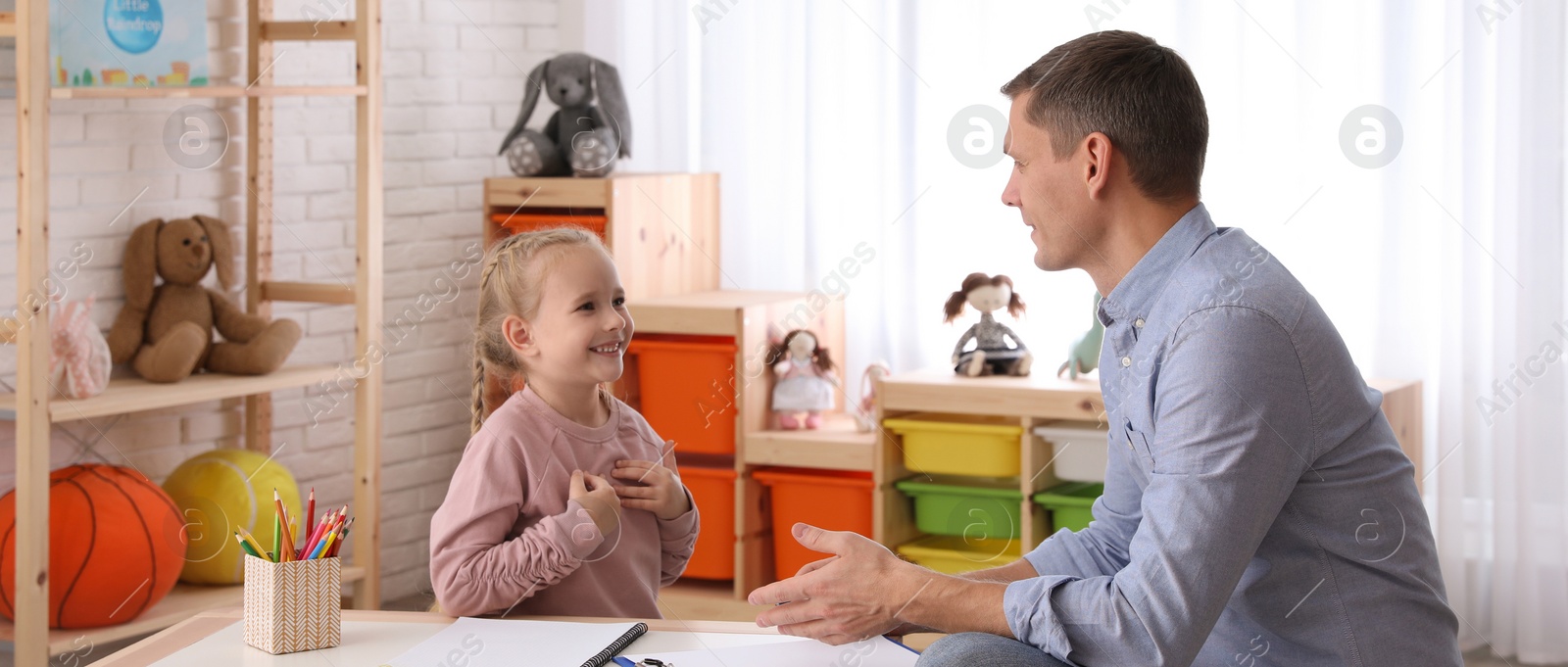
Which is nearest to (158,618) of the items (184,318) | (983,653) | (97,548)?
(97,548)

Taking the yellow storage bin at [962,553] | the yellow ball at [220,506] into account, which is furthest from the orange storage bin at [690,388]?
the yellow ball at [220,506]

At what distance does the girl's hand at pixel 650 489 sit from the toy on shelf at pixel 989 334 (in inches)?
57.5

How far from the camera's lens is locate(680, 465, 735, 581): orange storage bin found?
335 cm

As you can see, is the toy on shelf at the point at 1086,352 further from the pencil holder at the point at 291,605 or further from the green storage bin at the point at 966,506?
the pencil holder at the point at 291,605

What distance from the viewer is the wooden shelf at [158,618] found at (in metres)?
2.57

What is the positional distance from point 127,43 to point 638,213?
1124 millimetres

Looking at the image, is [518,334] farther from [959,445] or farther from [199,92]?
[959,445]

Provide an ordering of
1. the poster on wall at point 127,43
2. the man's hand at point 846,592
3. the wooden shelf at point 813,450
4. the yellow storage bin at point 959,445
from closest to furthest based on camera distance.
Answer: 1. the man's hand at point 846,592
2. the poster on wall at point 127,43
3. the yellow storage bin at point 959,445
4. the wooden shelf at point 813,450

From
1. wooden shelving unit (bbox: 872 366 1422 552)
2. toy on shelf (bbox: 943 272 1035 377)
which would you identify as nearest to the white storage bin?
wooden shelving unit (bbox: 872 366 1422 552)

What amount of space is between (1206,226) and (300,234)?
2.41 m

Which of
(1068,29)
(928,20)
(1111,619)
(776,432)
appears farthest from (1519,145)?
(1111,619)

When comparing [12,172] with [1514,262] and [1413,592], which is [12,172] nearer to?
[1413,592]

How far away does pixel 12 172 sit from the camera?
9.04ft

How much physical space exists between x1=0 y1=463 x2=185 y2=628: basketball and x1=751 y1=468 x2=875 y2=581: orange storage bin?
4.08 ft
